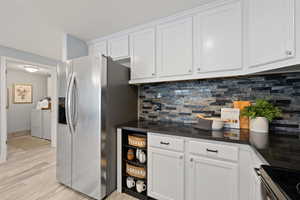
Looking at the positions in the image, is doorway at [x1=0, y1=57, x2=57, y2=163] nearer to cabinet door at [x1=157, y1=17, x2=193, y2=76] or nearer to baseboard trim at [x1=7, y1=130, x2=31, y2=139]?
baseboard trim at [x1=7, y1=130, x2=31, y2=139]

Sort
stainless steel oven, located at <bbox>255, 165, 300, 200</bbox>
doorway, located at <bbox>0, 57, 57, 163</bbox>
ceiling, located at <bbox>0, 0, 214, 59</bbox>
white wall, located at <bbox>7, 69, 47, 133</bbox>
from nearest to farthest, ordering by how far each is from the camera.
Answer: stainless steel oven, located at <bbox>255, 165, 300, 200</bbox>
ceiling, located at <bbox>0, 0, 214, 59</bbox>
doorway, located at <bbox>0, 57, 57, 163</bbox>
white wall, located at <bbox>7, 69, 47, 133</bbox>

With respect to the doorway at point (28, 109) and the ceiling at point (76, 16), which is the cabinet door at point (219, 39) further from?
the doorway at point (28, 109)

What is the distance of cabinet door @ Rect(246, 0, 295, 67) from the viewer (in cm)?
89

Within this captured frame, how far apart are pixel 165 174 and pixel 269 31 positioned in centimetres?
166

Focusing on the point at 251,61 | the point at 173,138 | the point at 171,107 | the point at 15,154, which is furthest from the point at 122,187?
the point at 15,154

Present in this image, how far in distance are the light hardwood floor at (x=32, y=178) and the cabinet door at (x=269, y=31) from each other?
2.13m

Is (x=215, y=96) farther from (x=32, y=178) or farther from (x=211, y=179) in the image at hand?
(x=32, y=178)

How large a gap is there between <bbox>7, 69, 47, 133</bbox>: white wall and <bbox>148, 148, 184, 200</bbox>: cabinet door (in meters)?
5.51

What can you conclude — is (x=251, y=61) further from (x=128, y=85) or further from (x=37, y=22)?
(x=37, y=22)

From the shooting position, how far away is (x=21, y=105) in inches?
184

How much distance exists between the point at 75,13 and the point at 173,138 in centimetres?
199

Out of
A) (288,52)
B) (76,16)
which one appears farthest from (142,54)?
(288,52)

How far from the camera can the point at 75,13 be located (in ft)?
5.49

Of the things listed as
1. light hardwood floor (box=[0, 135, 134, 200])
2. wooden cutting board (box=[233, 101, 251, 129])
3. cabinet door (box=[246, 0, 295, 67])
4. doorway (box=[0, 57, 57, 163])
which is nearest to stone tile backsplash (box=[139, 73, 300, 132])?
wooden cutting board (box=[233, 101, 251, 129])
